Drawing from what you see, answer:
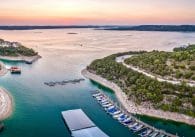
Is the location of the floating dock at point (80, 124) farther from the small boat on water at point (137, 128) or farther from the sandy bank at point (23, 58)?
the sandy bank at point (23, 58)

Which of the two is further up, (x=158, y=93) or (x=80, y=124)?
(x=158, y=93)

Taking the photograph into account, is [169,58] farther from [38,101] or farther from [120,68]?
[38,101]

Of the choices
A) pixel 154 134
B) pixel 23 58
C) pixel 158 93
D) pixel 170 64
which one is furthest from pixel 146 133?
pixel 23 58

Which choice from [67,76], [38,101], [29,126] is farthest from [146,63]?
[29,126]

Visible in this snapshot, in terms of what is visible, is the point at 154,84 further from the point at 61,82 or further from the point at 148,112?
the point at 61,82

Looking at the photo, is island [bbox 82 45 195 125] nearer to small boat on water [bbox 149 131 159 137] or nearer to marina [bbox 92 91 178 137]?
marina [bbox 92 91 178 137]

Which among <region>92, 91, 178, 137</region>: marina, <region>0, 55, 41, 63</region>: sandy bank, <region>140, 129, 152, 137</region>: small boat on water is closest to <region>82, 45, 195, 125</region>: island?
<region>92, 91, 178, 137</region>: marina

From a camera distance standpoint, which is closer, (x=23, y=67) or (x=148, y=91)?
(x=148, y=91)
